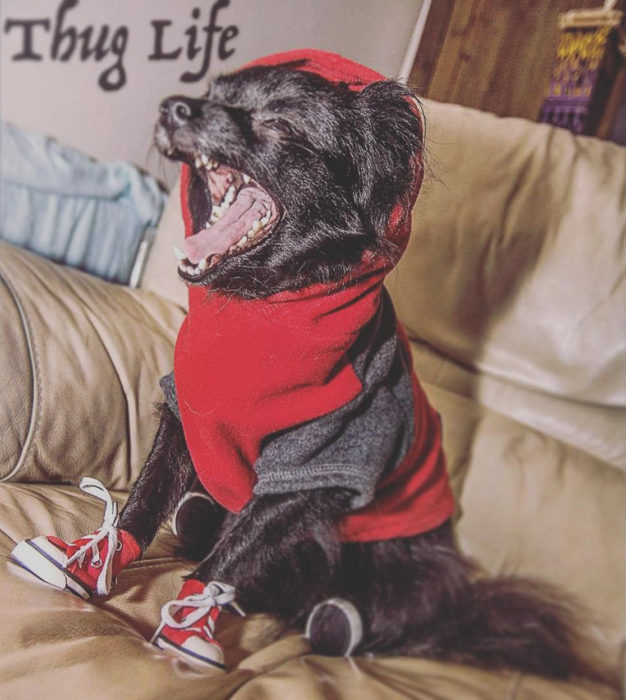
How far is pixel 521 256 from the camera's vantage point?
1.01m

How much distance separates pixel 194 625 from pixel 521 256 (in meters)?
0.78

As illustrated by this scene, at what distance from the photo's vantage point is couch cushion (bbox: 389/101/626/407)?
66cm

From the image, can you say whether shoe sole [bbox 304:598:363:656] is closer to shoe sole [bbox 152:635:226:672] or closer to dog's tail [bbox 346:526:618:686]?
dog's tail [bbox 346:526:618:686]

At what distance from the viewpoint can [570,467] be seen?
1187mm

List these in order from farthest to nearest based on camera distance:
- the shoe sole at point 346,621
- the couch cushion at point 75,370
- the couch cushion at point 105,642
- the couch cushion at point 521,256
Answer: the shoe sole at point 346,621, the couch cushion at point 521,256, the couch cushion at point 75,370, the couch cushion at point 105,642

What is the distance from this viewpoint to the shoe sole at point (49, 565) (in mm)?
444

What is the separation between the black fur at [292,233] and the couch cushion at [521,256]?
5cm

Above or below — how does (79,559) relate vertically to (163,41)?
below

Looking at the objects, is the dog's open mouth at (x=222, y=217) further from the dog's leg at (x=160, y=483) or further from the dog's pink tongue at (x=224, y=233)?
the dog's leg at (x=160, y=483)

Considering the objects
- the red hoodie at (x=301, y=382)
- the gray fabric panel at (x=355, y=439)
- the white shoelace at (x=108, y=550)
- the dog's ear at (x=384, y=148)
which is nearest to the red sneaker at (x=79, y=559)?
the white shoelace at (x=108, y=550)

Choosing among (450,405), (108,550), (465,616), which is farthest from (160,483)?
(450,405)

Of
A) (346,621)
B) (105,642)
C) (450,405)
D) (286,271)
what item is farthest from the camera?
(450,405)

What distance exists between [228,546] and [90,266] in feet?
1.37

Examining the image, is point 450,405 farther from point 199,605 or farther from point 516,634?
point 199,605
